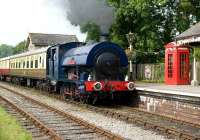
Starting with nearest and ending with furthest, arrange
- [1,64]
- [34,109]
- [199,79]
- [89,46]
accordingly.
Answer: [34,109] < [89,46] < [199,79] < [1,64]

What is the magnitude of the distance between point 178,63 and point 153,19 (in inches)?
564

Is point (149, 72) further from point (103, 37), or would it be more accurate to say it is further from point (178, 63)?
point (103, 37)

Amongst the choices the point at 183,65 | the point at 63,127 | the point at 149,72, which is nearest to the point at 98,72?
the point at 183,65

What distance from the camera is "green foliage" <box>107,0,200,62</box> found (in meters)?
33.6

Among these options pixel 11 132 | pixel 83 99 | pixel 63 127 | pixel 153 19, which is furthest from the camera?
pixel 153 19

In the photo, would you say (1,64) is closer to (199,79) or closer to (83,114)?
(199,79)

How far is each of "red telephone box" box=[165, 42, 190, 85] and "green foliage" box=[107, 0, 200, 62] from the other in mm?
11954

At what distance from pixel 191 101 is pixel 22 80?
74.0 ft

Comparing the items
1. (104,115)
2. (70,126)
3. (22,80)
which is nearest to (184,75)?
(104,115)

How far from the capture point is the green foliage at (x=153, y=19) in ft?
110

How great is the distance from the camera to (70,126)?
12367 mm

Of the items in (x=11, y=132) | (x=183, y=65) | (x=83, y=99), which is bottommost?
(x=11, y=132)

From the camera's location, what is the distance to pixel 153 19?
34.9 m

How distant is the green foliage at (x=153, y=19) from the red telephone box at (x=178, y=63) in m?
12.0
